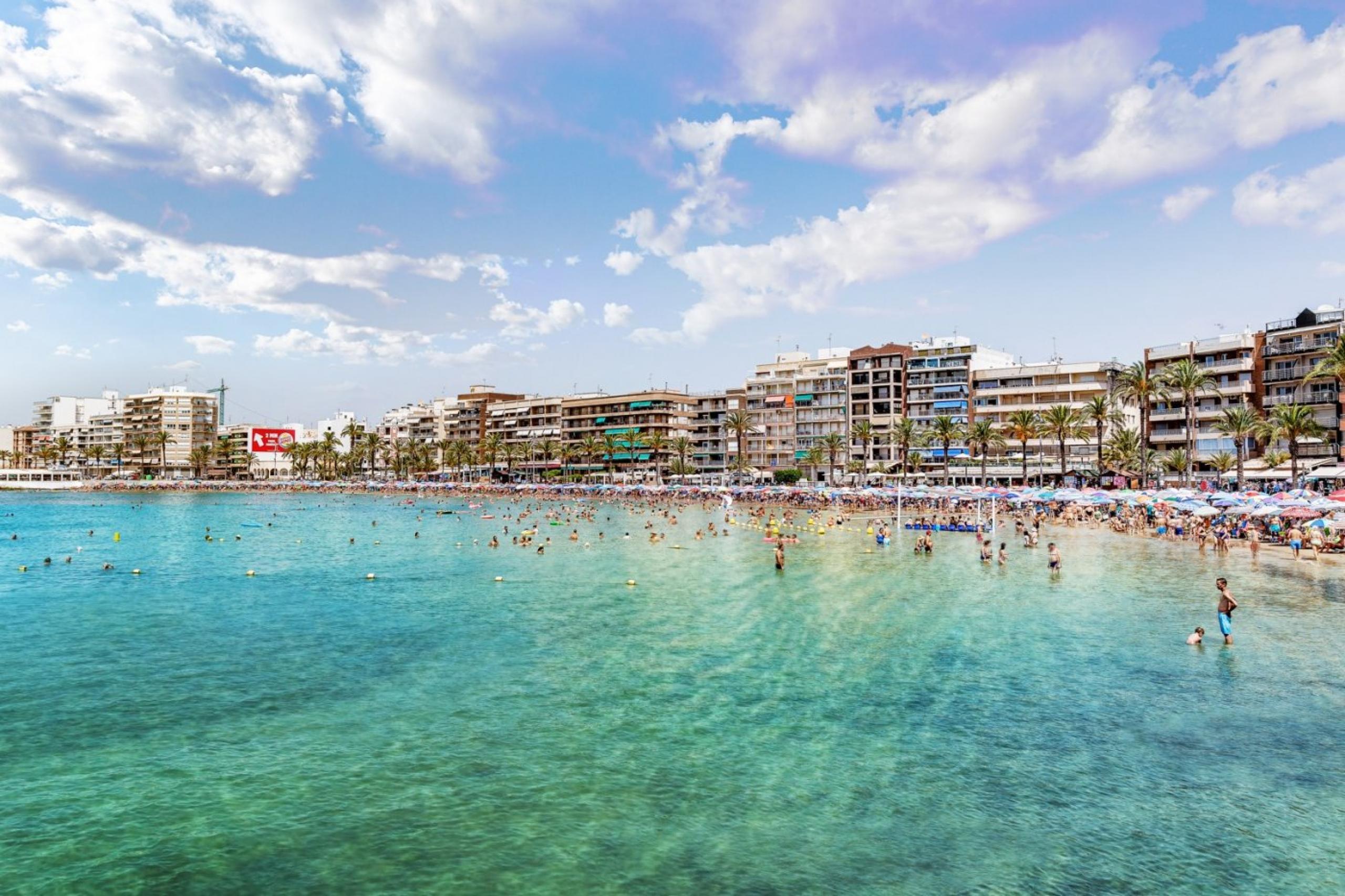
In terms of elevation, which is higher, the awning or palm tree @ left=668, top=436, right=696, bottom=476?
palm tree @ left=668, top=436, right=696, bottom=476

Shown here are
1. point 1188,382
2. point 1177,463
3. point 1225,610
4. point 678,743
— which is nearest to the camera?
point 678,743

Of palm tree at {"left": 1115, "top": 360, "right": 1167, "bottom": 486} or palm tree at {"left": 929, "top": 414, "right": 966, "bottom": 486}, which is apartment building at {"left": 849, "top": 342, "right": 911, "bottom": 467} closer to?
palm tree at {"left": 929, "top": 414, "right": 966, "bottom": 486}

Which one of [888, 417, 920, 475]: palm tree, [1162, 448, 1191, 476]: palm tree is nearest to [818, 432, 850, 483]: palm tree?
[888, 417, 920, 475]: palm tree

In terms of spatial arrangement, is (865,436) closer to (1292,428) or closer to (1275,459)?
(1275,459)

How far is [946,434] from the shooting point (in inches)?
4067

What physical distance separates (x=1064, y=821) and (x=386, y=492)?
15425 cm

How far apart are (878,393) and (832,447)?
1240 centimetres

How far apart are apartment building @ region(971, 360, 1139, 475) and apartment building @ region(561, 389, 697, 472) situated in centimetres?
5410

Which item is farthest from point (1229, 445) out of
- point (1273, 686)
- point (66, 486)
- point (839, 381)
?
point (66, 486)

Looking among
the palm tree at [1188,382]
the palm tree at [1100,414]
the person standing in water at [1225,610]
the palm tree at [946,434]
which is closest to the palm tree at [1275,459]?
the palm tree at [1188,382]

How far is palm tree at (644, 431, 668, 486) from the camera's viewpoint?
145 metres

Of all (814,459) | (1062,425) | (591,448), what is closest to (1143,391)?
(1062,425)

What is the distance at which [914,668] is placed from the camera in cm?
2231

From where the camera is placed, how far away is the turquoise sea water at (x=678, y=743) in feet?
39.1
